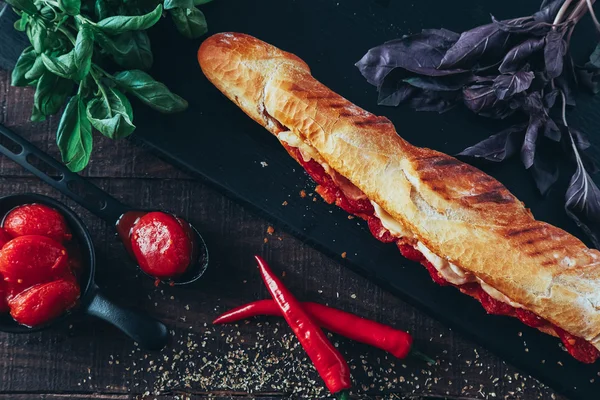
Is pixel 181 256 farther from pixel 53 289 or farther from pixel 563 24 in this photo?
pixel 563 24

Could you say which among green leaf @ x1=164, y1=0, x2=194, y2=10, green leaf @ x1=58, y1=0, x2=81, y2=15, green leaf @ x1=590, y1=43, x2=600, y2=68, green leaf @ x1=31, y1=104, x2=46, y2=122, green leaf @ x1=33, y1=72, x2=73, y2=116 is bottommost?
green leaf @ x1=31, y1=104, x2=46, y2=122

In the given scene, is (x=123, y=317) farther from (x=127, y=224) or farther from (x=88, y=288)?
(x=127, y=224)

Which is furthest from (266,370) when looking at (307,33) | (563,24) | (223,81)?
(563,24)

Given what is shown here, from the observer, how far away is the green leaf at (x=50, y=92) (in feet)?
10.8

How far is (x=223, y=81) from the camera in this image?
350cm

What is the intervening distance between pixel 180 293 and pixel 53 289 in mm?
713

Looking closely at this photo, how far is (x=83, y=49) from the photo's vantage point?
303cm

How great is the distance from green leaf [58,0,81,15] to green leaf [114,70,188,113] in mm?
411

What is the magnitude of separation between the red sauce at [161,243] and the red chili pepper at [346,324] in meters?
0.41

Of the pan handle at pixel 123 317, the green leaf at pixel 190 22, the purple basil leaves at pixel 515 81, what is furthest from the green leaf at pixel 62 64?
the purple basil leaves at pixel 515 81

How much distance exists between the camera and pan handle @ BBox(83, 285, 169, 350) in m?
3.55

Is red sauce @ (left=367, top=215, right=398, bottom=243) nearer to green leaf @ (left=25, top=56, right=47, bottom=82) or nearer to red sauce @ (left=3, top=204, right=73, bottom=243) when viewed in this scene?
red sauce @ (left=3, top=204, right=73, bottom=243)

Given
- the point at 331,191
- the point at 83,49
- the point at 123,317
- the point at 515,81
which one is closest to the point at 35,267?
the point at 123,317

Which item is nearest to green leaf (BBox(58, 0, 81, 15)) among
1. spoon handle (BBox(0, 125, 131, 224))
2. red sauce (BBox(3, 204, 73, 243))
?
spoon handle (BBox(0, 125, 131, 224))
